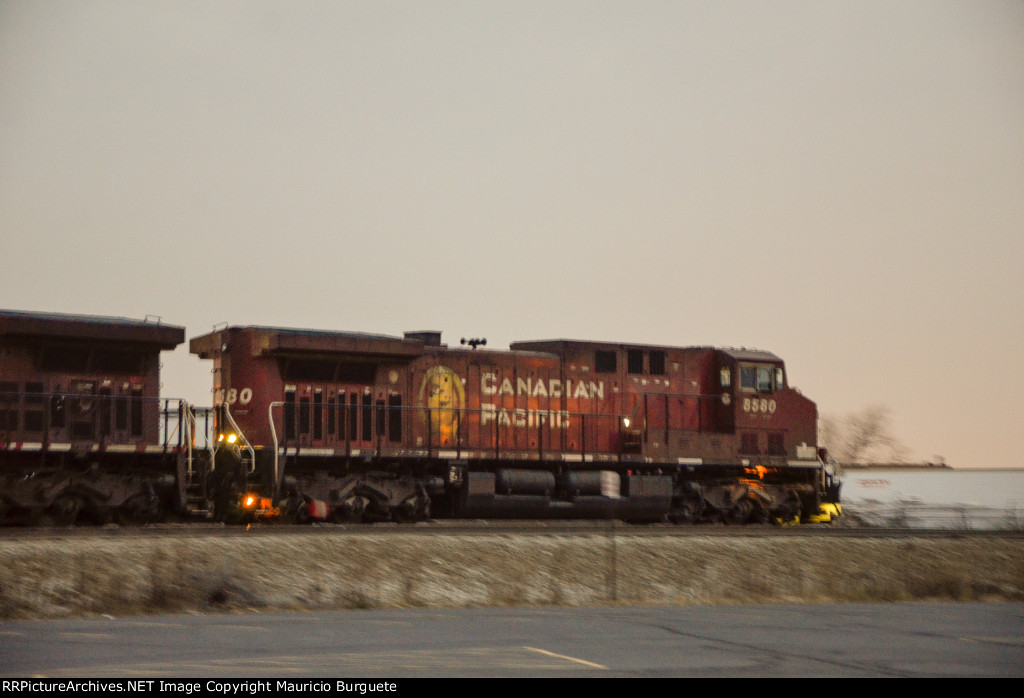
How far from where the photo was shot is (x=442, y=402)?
24.3 meters

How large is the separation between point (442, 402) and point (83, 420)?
7.40 metres

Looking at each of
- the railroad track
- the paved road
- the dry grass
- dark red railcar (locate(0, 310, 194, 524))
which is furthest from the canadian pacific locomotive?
the paved road

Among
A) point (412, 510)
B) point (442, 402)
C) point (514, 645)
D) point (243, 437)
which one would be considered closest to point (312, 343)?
point (243, 437)

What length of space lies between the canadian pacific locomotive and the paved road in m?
7.97

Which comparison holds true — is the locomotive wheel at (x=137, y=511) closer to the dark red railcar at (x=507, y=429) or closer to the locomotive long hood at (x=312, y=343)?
the dark red railcar at (x=507, y=429)

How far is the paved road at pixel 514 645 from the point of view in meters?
8.07

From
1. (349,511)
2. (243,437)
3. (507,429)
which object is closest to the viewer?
(243,437)

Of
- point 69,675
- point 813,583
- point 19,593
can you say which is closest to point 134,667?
point 69,675

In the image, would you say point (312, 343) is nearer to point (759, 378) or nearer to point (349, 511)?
point (349, 511)

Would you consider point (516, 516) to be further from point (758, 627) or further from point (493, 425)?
point (758, 627)

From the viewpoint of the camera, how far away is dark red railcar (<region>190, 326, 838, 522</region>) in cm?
2231

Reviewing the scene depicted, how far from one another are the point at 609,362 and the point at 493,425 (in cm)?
341

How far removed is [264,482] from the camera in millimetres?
21547
